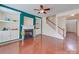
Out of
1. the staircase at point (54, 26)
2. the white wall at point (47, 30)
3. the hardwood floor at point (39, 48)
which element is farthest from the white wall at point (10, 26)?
the staircase at point (54, 26)

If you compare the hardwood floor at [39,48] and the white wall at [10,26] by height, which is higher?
the white wall at [10,26]

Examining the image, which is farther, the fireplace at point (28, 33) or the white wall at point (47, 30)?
Result: the white wall at point (47, 30)

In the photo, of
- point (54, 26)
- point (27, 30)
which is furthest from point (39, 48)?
point (54, 26)

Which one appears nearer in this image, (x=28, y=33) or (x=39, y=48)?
(x=39, y=48)

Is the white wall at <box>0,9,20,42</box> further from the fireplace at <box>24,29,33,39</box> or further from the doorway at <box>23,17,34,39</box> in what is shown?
the fireplace at <box>24,29,33,39</box>

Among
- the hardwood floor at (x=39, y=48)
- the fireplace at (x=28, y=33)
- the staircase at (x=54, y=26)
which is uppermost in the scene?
the staircase at (x=54, y=26)

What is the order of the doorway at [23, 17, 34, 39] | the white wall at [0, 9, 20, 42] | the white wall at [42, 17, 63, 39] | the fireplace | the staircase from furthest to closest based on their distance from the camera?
the white wall at [42, 17, 63, 39]
the staircase
the fireplace
the doorway at [23, 17, 34, 39]
the white wall at [0, 9, 20, 42]

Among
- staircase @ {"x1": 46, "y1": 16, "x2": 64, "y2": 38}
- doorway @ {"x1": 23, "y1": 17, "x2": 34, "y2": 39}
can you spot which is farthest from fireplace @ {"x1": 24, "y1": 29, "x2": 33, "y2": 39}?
staircase @ {"x1": 46, "y1": 16, "x2": 64, "y2": 38}

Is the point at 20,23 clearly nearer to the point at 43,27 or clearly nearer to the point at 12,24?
the point at 12,24

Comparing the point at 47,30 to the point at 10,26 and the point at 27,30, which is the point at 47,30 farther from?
the point at 10,26

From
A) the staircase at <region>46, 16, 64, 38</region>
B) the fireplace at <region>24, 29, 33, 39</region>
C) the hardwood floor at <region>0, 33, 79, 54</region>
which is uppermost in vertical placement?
the staircase at <region>46, 16, 64, 38</region>

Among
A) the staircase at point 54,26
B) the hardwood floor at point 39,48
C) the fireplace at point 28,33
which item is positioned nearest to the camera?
the hardwood floor at point 39,48

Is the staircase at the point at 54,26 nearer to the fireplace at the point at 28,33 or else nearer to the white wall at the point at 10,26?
the fireplace at the point at 28,33
